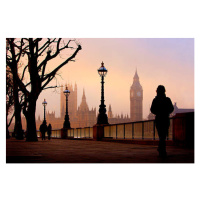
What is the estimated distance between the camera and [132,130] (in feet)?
59.7

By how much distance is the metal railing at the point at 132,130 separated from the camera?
16.8 meters

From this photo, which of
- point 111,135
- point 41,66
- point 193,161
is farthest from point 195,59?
point 41,66

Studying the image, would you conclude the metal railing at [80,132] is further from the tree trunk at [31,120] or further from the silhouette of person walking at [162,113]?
the silhouette of person walking at [162,113]

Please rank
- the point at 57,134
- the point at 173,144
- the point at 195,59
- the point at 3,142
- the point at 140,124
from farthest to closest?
the point at 57,134 < the point at 140,124 < the point at 173,144 < the point at 195,59 < the point at 3,142

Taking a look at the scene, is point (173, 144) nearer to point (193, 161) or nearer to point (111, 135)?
point (193, 161)

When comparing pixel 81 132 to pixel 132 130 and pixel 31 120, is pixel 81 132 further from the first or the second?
pixel 132 130

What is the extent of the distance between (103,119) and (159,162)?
585 inches

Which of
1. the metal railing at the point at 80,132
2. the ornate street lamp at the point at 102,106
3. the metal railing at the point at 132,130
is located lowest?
the metal railing at the point at 80,132

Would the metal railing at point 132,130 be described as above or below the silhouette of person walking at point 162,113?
below

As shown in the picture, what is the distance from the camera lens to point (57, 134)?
40281 mm

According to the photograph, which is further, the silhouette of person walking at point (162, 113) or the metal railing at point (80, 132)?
the metal railing at point (80, 132)

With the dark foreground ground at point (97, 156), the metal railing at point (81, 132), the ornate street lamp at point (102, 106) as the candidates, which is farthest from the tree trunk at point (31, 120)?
the dark foreground ground at point (97, 156)

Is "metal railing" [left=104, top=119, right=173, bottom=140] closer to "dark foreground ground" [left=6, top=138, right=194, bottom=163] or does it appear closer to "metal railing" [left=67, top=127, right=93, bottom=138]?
"metal railing" [left=67, top=127, right=93, bottom=138]
